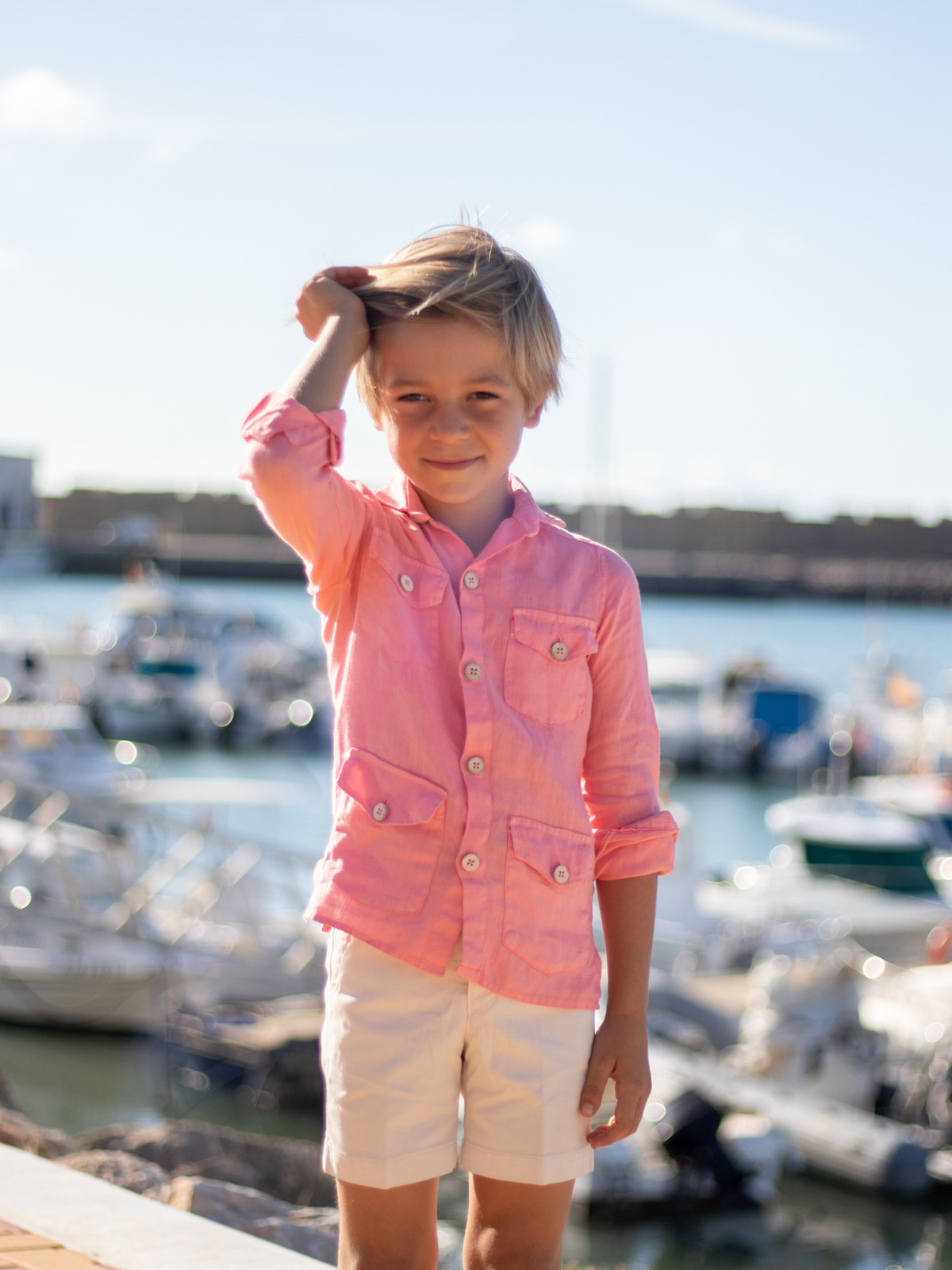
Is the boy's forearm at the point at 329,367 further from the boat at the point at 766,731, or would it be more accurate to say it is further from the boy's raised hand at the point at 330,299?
the boat at the point at 766,731

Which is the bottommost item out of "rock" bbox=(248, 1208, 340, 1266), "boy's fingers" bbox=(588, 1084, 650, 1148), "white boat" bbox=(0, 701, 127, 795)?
"white boat" bbox=(0, 701, 127, 795)

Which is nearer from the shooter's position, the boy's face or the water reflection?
A: the boy's face

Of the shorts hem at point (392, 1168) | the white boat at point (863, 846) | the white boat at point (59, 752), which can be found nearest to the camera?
the shorts hem at point (392, 1168)

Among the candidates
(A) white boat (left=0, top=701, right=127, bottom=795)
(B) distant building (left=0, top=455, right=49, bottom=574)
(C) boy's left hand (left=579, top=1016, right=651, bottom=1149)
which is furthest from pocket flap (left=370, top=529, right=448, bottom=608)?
(B) distant building (left=0, top=455, right=49, bottom=574)

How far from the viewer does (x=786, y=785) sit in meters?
32.1

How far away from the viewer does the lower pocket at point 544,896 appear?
1804 mm

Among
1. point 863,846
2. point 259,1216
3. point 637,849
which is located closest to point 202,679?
point 863,846

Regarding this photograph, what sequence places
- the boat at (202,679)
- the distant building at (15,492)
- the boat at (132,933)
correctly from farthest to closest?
1. the distant building at (15,492)
2. the boat at (202,679)
3. the boat at (132,933)

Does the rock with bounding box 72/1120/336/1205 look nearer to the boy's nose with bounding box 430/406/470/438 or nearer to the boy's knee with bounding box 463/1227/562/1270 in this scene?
the boy's knee with bounding box 463/1227/562/1270

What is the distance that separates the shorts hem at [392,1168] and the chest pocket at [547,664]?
0.57m

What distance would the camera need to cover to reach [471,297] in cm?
183

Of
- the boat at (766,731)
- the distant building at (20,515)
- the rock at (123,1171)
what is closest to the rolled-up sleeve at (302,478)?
→ the rock at (123,1171)

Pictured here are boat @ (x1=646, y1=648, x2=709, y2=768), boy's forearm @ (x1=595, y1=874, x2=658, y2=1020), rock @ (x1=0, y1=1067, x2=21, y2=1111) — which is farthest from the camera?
boat @ (x1=646, y1=648, x2=709, y2=768)

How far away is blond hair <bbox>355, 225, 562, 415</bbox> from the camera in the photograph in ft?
6.03
